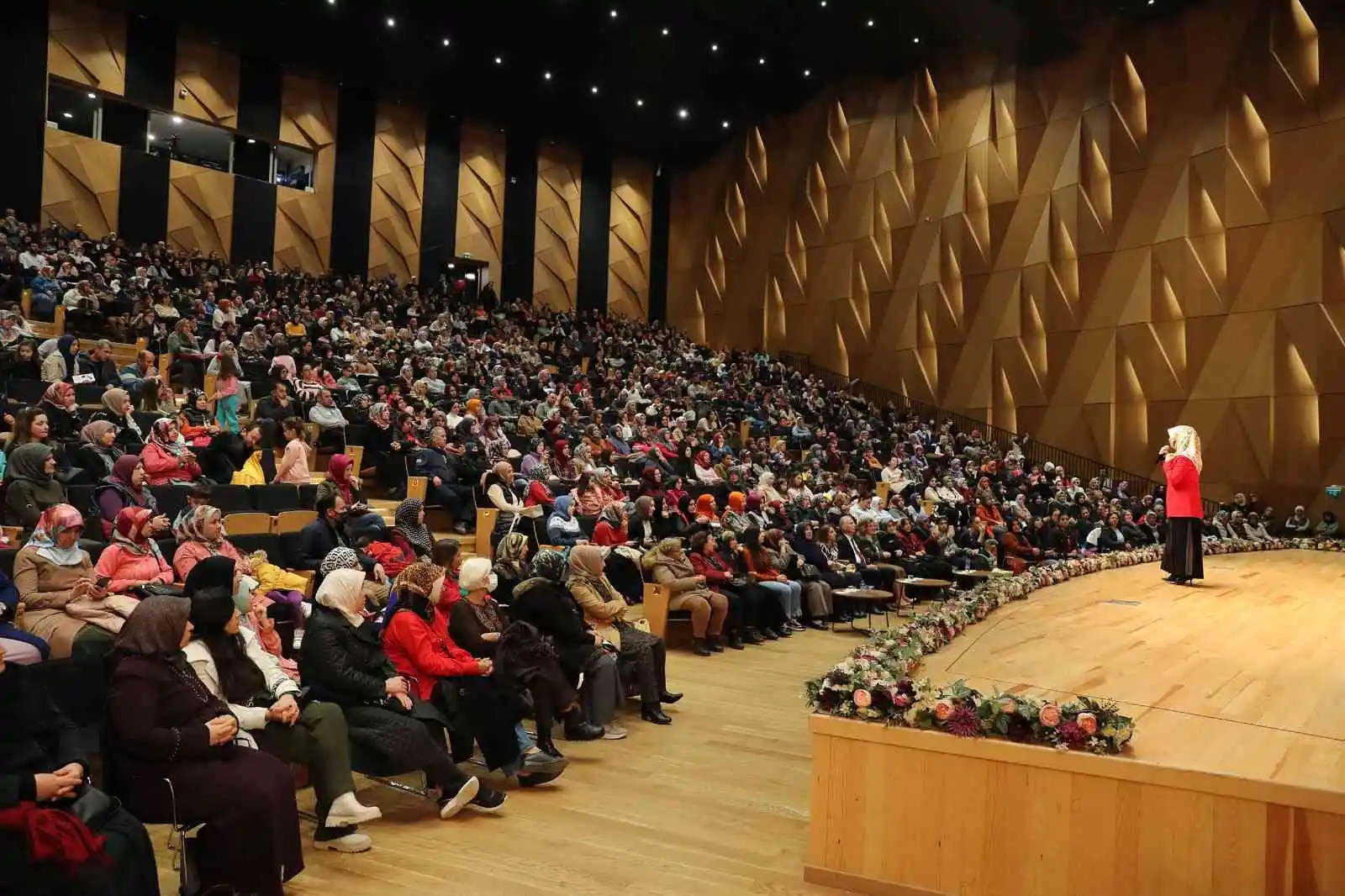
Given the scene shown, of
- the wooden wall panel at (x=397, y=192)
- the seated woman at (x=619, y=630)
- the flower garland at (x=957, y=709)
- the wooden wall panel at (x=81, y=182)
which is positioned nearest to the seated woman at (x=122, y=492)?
the seated woman at (x=619, y=630)

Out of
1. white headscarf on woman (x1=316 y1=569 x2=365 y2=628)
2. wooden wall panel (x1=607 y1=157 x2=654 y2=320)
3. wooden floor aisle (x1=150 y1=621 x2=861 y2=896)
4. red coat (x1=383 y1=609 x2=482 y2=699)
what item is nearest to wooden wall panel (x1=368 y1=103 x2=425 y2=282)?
wooden wall panel (x1=607 y1=157 x2=654 y2=320)

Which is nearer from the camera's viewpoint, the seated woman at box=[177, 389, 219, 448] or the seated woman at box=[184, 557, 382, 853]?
the seated woman at box=[184, 557, 382, 853]

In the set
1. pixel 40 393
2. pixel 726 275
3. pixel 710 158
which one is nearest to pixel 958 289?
pixel 726 275

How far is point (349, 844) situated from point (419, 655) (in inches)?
32.9

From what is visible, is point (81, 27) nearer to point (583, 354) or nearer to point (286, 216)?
point (286, 216)

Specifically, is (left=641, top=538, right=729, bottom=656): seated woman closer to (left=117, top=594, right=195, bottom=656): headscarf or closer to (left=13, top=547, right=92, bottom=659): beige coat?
(left=13, top=547, right=92, bottom=659): beige coat

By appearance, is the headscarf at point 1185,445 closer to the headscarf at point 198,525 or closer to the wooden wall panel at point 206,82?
the headscarf at point 198,525

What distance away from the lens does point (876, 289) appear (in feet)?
64.1

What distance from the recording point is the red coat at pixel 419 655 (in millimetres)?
3918

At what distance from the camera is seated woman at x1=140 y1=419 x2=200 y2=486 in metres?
6.39

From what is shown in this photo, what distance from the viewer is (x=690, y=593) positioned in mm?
6867

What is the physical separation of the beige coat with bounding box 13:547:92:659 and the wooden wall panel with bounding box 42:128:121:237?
12664 millimetres

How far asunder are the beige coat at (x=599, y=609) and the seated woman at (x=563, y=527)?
224 cm

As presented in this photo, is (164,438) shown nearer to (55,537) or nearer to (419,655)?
(55,537)
